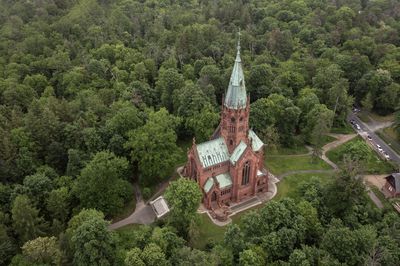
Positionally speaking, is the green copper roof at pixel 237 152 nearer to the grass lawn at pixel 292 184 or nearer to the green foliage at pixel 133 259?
the grass lawn at pixel 292 184

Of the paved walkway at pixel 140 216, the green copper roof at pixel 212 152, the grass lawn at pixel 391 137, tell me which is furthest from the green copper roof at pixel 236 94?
the grass lawn at pixel 391 137

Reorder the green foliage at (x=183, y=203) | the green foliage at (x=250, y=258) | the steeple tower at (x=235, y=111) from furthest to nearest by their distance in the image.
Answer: the steeple tower at (x=235, y=111)
the green foliage at (x=183, y=203)
the green foliage at (x=250, y=258)

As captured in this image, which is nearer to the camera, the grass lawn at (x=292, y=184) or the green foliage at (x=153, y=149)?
the green foliage at (x=153, y=149)

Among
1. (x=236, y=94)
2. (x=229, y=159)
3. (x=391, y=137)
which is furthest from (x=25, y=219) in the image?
(x=391, y=137)

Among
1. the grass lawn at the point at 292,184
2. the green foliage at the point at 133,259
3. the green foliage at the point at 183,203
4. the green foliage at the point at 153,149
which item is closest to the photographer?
the green foliage at the point at 133,259

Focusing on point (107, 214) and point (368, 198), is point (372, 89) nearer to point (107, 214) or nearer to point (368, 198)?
point (368, 198)

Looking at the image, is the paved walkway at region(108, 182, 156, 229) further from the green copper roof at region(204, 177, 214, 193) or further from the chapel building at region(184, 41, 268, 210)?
the green copper roof at region(204, 177, 214, 193)

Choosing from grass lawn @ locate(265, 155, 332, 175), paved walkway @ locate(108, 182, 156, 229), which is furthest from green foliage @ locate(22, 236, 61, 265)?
grass lawn @ locate(265, 155, 332, 175)

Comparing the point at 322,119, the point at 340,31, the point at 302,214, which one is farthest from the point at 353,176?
the point at 340,31
